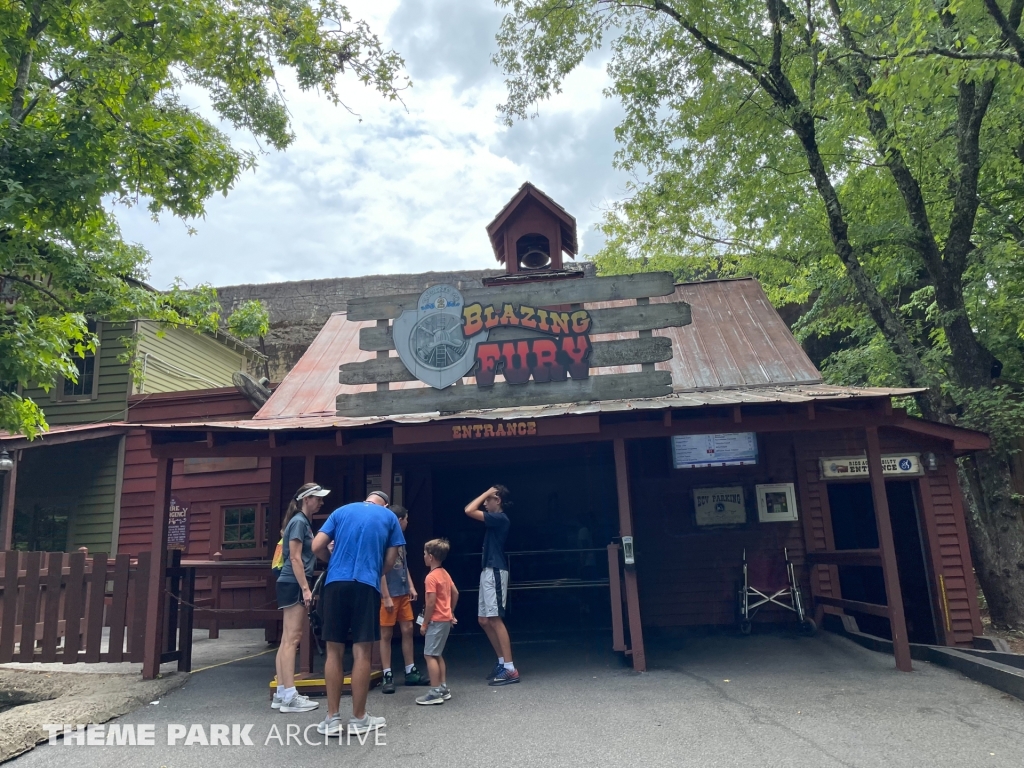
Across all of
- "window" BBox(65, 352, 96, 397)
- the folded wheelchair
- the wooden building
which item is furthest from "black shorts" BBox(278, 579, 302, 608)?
"window" BBox(65, 352, 96, 397)

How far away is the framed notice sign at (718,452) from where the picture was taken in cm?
1044

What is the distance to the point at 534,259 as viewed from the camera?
13594 millimetres

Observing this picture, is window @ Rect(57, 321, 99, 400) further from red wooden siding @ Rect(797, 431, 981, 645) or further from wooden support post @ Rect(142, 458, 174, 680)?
red wooden siding @ Rect(797, 431, 981, 645)

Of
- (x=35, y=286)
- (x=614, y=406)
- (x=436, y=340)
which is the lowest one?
(x=614, y=406)

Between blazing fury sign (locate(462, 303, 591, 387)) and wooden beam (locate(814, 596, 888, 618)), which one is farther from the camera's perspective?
blazing fury sign (locate(462, 303, 591, 387))

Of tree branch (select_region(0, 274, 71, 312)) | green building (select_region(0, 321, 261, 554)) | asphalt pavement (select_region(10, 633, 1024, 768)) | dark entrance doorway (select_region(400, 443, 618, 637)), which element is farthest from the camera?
green building (select_region(0, 321, 261, 554))

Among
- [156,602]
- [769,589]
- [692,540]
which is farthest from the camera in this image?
[692,540]

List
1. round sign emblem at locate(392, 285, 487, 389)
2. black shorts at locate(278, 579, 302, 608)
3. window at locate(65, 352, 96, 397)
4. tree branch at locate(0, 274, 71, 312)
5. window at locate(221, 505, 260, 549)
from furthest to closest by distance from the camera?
1. window at locate(65, 352, 96, 397)
2. window at locate(221, 505, 260, 549)
3. tree branch at locate(0, 274, 71, 312)
4. round sign emblem at locate(392, 285, 487, 389)
5. black shorts at locate(278, 579, 302, 608)

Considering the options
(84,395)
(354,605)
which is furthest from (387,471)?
(84,395)

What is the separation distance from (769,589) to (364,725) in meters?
6.90

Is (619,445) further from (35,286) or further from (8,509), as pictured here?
(8,509)

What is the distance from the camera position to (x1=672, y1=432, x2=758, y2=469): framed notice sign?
10.4 meters

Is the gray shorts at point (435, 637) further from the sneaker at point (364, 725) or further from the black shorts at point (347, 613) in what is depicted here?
the black shorts at point (347, 613)

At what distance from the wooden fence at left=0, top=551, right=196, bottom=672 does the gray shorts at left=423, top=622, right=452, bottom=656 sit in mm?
3093
